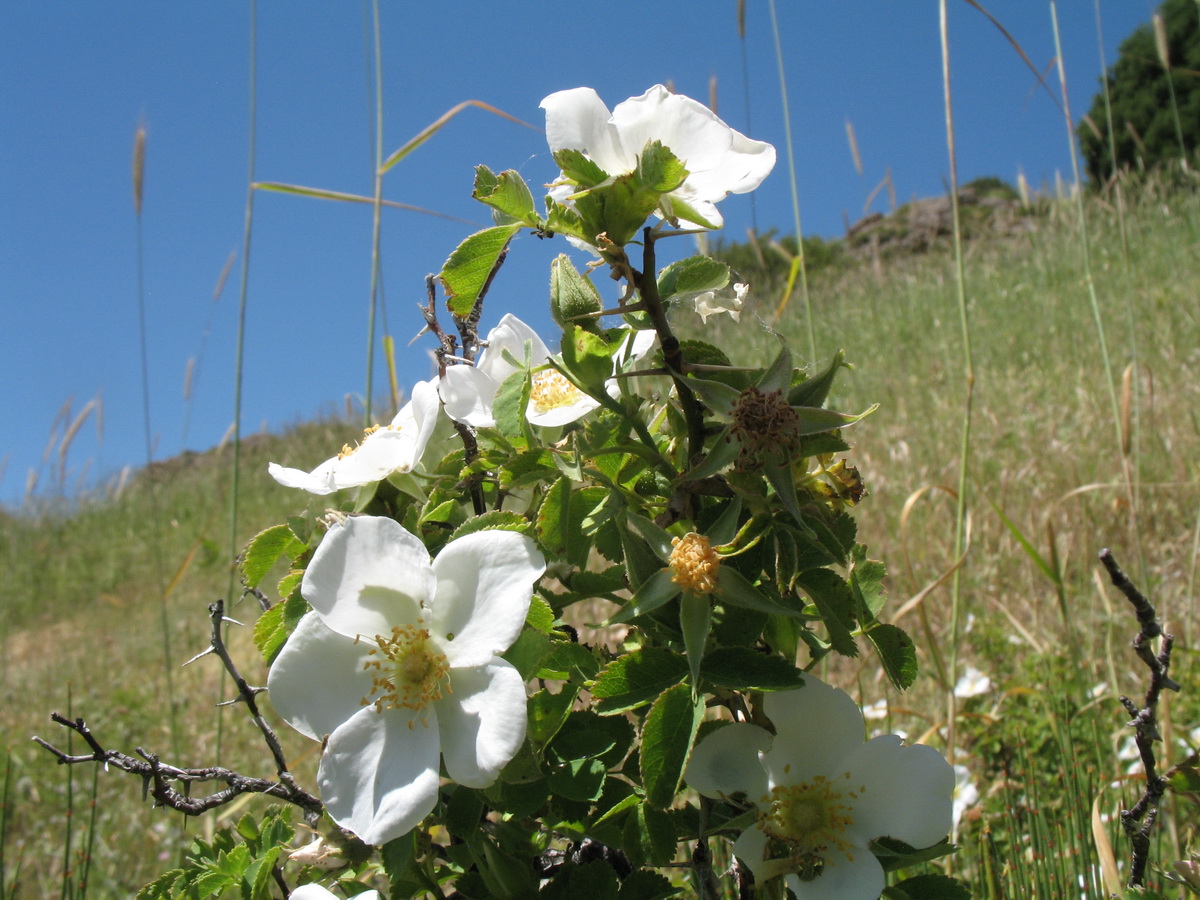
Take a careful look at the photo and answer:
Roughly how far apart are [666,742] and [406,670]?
21cm

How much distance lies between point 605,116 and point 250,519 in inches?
229

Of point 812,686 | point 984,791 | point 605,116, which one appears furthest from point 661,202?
point 984,791

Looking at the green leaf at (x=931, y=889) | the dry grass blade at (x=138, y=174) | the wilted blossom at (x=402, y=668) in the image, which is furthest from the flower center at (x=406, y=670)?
the dry grass blade at (x=138, y=174)

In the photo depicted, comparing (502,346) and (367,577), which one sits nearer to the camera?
(367,577)

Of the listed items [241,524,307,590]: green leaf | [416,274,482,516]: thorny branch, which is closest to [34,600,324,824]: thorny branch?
[241,524,307,590]: green leaf

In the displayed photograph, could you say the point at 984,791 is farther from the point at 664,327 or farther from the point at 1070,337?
the point at 1070,337

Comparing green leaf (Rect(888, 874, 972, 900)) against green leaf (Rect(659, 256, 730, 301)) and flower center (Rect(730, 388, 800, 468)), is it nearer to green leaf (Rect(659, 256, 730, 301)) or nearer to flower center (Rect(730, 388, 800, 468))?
flower center (Rect(730, 388, 800, 468))

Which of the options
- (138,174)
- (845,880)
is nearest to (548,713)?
(845,880)

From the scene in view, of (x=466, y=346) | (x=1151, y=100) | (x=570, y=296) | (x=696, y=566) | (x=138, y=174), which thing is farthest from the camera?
(x=1151, y=100)

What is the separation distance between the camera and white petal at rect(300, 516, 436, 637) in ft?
2.06

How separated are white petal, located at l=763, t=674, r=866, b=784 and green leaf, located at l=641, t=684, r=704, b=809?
12 cm

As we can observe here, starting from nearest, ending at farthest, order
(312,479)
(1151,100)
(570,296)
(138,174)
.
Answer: (570,296) → (312,479) → (138,174) → (1151,100)

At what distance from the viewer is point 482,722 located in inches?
23.1

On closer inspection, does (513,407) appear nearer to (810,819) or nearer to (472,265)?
(472,265)
